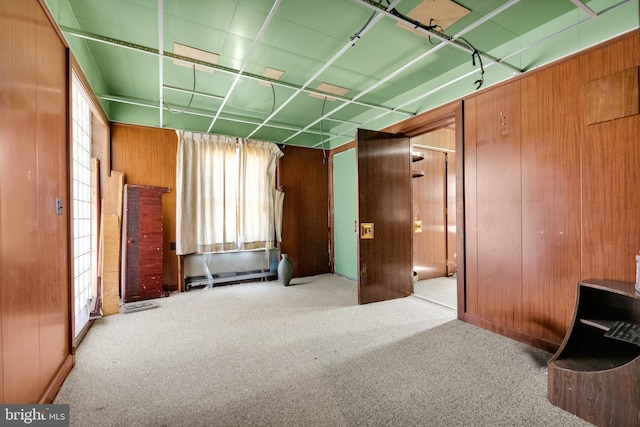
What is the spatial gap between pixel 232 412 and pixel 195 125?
4.19 m

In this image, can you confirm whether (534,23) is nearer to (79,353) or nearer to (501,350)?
(501,350)

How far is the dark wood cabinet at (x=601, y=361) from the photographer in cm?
136

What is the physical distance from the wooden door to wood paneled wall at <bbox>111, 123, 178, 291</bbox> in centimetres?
291

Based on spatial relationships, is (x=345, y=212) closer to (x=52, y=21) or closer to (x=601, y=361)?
(x=601, y=361)

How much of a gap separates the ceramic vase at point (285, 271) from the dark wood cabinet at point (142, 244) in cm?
170

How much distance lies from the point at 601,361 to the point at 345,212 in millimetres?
3659

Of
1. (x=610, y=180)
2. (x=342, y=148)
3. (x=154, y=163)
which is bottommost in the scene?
(x=610, y=180)

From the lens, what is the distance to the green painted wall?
4734 millimetres

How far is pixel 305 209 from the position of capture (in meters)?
5.19

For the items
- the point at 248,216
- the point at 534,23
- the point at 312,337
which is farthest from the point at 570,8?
the point at 248,216

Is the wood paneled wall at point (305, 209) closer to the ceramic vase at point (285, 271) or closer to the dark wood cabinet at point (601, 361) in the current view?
the ceramic vase at point (285, 271)

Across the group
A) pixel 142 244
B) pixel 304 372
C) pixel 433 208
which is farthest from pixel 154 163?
pixel 433 208

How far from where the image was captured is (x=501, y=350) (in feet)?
7.29

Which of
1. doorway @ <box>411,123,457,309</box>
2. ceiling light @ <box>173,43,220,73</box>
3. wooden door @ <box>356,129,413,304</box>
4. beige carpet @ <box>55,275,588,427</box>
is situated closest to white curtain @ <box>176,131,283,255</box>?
beige carpet @ <box>55,275,588,427</box>
